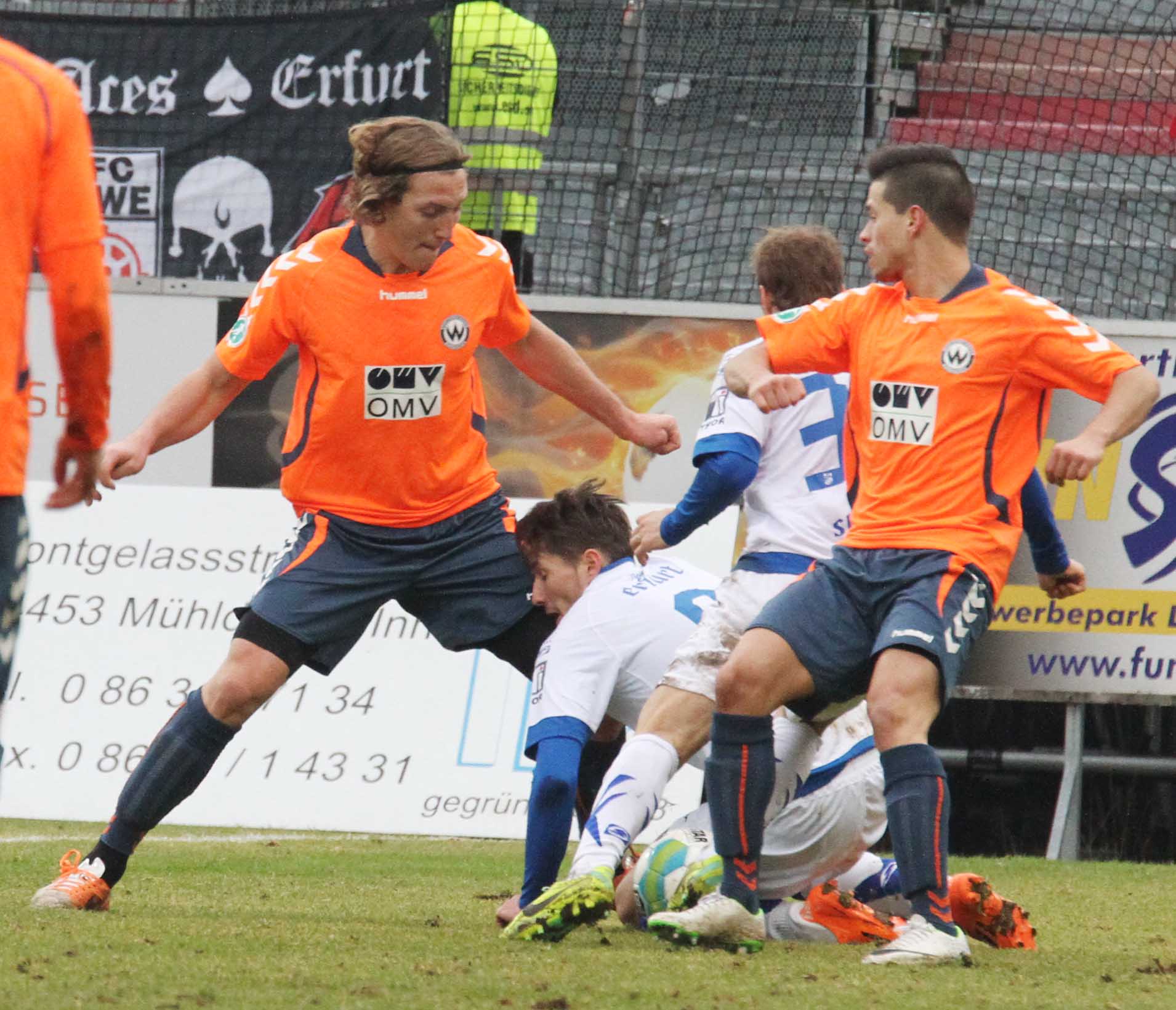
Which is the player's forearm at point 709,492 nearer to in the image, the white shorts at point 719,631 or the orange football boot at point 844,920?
the white shorts at point 719,631

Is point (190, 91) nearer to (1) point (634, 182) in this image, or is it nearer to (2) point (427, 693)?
(1) point (634, 182)

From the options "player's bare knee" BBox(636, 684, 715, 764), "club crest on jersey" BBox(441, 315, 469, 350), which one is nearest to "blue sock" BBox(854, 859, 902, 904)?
"player's bare knee" BBox(636, 684, 715, 764)

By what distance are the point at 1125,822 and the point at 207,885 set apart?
447cm

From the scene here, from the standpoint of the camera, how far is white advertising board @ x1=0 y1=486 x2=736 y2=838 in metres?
6.96

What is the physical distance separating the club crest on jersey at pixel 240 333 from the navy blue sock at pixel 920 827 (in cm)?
199

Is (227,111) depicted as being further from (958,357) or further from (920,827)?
(920,827)

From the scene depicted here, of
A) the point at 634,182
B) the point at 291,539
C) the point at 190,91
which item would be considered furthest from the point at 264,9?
the point at 291,539

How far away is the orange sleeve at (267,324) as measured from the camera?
15.0 feet

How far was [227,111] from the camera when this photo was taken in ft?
28.6

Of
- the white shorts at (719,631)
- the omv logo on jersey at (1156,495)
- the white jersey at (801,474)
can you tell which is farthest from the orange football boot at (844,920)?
the omv logo on jersey at (1156,495)

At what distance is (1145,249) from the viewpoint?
8984 mm

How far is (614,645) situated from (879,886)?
0.88 meters

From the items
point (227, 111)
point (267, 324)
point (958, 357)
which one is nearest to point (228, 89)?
point (227, 111)

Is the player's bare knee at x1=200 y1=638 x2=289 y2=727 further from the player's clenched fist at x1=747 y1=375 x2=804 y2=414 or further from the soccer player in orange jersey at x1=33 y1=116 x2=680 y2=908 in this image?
the player's clenched fist at x1=747 y1=375 x2=804 y2=414
